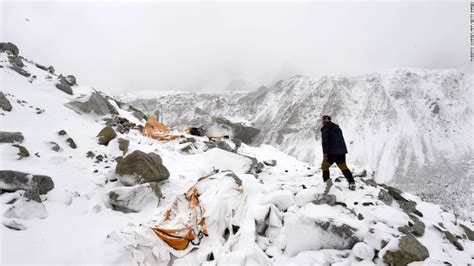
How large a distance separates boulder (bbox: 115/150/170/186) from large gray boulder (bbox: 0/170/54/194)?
6.00 feet

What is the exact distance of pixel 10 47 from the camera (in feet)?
57.3

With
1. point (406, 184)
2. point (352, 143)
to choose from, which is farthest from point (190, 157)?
point (352, 143)

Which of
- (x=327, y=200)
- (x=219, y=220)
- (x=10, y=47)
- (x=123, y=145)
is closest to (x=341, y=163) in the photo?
(x=327, y=200)

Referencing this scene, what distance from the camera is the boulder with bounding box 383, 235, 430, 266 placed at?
460cm

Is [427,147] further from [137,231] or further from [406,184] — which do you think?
[137,231]

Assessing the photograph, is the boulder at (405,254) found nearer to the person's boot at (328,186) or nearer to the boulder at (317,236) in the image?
the boulder at (317,236)

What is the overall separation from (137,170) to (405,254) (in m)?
7.03

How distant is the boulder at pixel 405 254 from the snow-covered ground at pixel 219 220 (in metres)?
0.02

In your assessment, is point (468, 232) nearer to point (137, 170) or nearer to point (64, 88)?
point (137, 170)

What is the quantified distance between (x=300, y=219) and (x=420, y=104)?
109 m

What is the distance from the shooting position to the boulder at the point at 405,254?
15.1 ft

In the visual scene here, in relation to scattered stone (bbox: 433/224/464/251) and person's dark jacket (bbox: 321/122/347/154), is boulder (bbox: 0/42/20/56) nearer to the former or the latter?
person's dark jacket (bbox: 321/122/347/154)

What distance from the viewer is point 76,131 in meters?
10.8

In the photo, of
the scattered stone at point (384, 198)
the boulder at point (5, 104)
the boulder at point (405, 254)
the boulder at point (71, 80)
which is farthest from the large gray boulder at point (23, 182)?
the boulder at point (71, 80)
